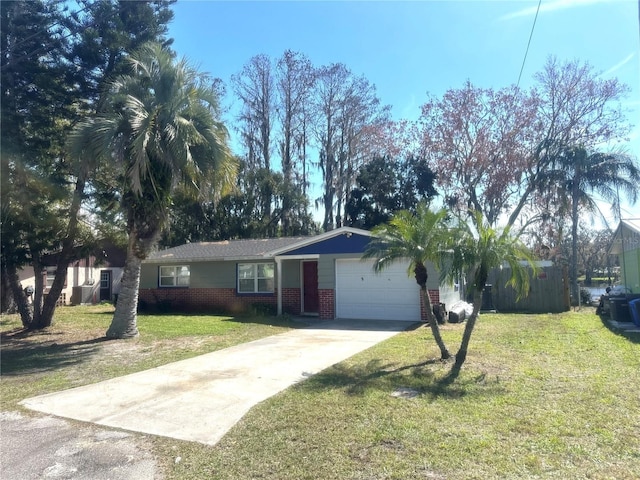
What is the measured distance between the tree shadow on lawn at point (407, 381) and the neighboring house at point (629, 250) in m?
11.9

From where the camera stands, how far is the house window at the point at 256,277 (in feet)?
61.8

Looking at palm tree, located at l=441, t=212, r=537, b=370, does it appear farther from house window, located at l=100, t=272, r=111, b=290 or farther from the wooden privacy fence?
house window, located at l=100, t=272, r=111, b=290

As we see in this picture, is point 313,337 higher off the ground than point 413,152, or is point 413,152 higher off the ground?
point 413,152

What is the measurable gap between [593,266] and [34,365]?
2435 inches

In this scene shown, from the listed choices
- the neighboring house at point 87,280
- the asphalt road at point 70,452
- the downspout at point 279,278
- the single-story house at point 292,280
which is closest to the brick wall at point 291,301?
the single-story house at point 292,280

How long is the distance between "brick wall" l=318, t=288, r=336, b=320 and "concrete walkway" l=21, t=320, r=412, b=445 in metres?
5.28

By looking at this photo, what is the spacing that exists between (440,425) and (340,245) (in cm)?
1115

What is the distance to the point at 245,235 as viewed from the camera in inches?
1244

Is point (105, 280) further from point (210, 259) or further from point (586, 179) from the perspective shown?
point (586, 179)

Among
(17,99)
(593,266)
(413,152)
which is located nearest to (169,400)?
(17,99)

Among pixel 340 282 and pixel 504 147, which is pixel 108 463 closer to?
pixel 340 282

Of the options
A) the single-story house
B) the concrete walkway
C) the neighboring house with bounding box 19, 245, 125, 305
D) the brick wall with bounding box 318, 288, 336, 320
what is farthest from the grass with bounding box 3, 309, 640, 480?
the neighboring house with bounding box 19, 245, 125, 305

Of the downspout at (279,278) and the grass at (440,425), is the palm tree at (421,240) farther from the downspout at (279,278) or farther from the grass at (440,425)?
the downspout at (279,278)

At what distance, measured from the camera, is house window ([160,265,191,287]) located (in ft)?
68.1
